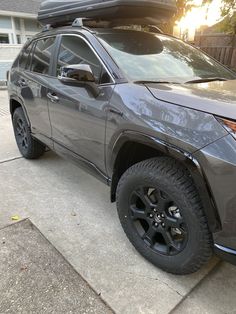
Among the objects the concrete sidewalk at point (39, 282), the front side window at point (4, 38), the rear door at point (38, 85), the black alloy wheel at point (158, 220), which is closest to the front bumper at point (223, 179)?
the black alloy wheel at point (158, 220)

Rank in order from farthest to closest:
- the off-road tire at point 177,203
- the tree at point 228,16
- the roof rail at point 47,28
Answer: the tree at point 228,16, the roof rail at point 47,28, the off-road tire at point 177,203

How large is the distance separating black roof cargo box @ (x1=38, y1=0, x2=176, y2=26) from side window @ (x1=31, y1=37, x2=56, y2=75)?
0.30 meters

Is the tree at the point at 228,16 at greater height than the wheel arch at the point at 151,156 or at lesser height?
greater

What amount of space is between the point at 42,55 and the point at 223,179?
9.00ft

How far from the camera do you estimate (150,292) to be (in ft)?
6.63

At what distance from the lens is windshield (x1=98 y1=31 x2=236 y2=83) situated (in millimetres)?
2418

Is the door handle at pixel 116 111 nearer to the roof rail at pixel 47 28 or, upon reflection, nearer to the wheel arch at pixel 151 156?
the wheel arch at pixel 151 156

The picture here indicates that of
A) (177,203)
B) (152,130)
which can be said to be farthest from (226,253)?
(152,130)

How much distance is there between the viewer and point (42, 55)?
344 centimetres

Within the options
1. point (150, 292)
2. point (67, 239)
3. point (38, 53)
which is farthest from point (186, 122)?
point (38, 53)

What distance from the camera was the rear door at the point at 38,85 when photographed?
10.7 feet

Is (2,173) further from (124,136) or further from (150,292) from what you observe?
(150,292)

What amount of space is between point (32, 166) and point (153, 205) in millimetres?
2457

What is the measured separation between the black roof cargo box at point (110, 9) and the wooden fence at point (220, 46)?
18.0 feet
